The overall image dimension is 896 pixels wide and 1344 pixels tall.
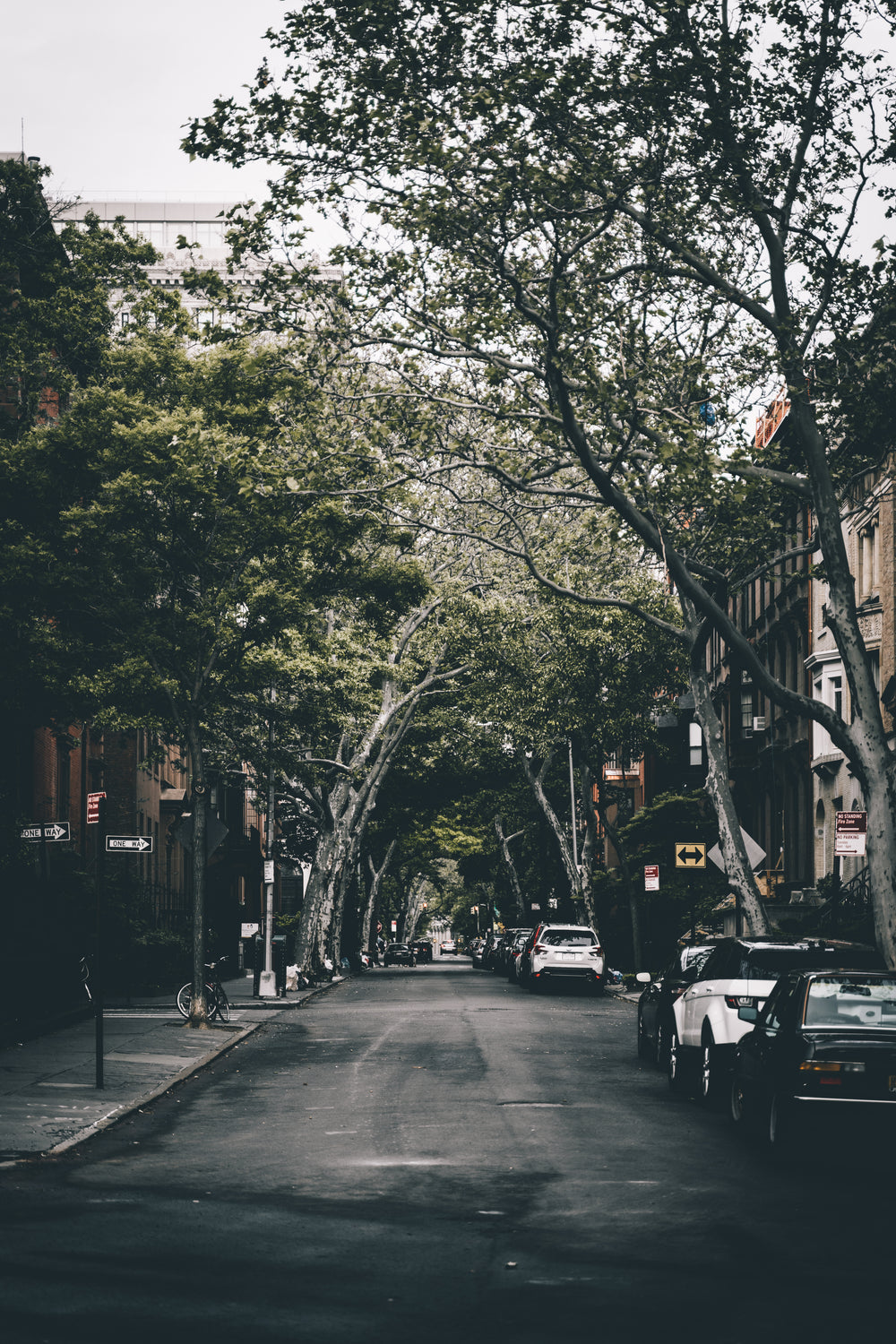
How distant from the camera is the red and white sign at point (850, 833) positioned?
22984mm

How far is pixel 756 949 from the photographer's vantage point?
1645 centimetres

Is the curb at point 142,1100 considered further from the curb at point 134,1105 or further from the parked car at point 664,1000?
the parked car at point 664,1000

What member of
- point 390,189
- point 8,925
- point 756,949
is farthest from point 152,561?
point 756,949

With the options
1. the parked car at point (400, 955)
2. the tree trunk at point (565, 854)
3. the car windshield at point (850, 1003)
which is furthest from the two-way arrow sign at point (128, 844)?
the parked car at point (400, 955)

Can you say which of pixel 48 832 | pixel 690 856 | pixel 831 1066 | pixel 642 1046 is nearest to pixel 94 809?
pixel 48 832

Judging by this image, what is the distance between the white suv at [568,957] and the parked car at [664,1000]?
18130mm

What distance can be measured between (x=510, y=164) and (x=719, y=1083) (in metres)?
9.94

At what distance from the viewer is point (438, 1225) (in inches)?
373

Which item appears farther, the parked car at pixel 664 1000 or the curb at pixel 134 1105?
the parked car at pixel 664 1000

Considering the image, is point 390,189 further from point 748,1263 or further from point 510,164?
point 748,1263

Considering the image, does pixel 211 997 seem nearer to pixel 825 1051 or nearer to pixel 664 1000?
pixel 664 1000

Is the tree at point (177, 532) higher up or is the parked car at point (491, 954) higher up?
the tree at point (177, 532)

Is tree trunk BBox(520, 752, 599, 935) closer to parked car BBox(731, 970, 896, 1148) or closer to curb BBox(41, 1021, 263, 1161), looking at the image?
curb BBox(41, 1021, 263, 1161)

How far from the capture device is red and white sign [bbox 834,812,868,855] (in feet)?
75.4
